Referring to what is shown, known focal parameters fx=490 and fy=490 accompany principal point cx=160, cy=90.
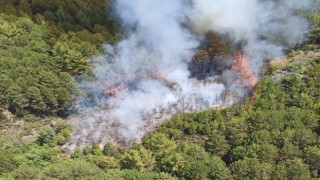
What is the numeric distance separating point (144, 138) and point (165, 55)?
1322 cm

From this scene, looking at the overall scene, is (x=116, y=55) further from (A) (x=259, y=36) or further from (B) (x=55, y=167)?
(B) (x=55, y=167)

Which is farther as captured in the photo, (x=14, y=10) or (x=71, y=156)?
(x=14, y=10)

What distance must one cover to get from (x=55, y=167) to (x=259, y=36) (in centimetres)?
3142

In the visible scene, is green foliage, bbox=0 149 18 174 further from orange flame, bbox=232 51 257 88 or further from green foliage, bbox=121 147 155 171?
orange flame, bbox=232 51 257 88

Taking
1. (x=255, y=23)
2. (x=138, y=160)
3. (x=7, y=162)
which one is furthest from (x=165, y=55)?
(x=7, y=162)

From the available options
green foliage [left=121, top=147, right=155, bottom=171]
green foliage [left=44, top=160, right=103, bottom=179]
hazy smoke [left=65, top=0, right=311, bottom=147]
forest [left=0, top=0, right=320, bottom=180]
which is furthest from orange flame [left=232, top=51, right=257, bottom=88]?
green foliage [left=44, top=160, right=103, bottom=179]

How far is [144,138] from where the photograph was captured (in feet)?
153

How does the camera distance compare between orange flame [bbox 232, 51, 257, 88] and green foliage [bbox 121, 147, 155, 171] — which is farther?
orange flame [bbox 232, 51, 257, 88]

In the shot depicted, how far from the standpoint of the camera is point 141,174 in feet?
128

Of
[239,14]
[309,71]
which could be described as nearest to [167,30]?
[239,14]

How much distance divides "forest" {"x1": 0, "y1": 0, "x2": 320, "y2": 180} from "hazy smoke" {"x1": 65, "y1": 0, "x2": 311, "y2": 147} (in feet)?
5.59

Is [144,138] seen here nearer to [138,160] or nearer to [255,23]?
[138,160]

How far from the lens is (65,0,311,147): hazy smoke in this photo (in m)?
50.1

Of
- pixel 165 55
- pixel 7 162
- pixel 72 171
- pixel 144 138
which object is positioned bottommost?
pixel 72 171
